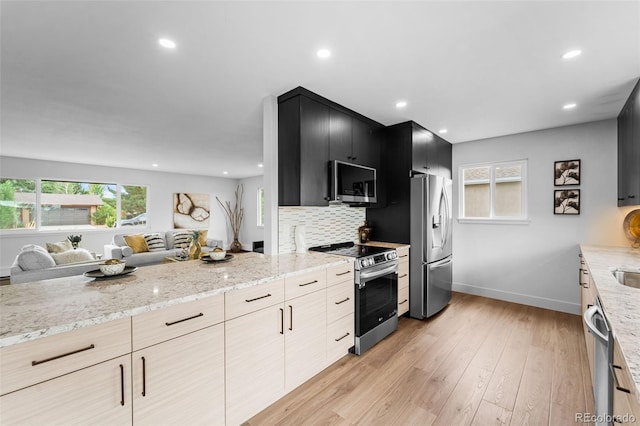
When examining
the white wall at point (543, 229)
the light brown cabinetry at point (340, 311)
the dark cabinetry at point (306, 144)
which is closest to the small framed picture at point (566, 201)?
the white wall at point (543, 229)

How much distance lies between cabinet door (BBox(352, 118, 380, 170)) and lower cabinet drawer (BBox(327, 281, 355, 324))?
1.48 m

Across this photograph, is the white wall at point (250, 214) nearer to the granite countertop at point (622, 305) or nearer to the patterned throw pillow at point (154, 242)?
the patterned throw pillow at point (154, 242)

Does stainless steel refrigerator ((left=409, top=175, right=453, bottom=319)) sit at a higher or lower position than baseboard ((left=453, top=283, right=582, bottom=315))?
higher

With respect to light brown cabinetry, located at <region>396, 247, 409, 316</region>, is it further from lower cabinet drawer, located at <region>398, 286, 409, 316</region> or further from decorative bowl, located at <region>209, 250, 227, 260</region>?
decorative bowl, located at <region>209, 250, 227, 260</region>

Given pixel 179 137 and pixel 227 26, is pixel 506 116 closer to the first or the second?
pixel 227 26

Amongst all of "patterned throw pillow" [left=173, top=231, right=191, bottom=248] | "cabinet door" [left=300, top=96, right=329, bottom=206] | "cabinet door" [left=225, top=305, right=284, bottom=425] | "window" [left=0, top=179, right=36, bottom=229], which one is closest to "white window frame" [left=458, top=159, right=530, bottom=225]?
"cabinet door" [left=300, top=96, right=329, bottom=206]

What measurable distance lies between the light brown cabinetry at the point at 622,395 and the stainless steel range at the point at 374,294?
5.33ft

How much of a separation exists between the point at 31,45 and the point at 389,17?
2331mm

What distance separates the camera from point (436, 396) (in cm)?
192

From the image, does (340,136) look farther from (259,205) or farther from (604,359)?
(259,205)

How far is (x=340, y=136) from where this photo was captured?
2.92m

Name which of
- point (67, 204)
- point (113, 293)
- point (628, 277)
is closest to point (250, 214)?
point (67, 204)

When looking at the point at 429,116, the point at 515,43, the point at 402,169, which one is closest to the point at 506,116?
the point at 429,116

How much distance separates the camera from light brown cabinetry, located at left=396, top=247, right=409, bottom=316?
3168 millimetres
